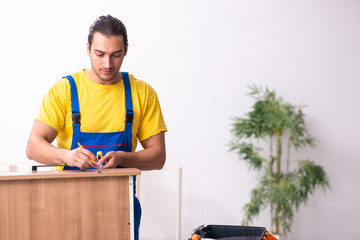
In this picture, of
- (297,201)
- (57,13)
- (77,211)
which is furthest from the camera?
(57,13)

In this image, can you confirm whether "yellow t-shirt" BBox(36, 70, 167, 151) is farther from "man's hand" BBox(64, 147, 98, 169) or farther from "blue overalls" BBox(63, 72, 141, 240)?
"man's hand" BBox(64, 147, 98, 169)

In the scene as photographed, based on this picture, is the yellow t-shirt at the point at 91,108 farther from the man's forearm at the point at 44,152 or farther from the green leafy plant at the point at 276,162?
the green leafy plant at the point at 276,162

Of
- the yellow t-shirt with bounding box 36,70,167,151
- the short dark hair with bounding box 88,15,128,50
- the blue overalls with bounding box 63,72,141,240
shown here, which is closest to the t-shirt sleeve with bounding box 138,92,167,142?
the yellow t-shirt with bounding box 36,70,167,151

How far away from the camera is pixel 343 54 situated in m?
5.02

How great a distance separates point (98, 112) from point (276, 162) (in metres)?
3.10

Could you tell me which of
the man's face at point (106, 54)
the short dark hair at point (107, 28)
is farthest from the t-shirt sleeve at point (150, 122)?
the short dark hair at point (107, 28)

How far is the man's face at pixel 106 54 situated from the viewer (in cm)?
191

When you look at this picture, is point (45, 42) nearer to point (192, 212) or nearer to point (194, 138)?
point (194, 138)

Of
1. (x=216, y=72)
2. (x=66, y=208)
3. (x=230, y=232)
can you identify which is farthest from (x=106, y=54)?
(x=216, y=72)

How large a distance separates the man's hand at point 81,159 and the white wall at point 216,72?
127 inches

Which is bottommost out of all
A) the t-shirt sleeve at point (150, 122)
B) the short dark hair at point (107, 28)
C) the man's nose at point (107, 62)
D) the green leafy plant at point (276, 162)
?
the green leafy plant at point (276, 162)

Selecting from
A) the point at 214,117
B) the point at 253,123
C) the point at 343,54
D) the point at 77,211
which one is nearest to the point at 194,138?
the point at 214,117

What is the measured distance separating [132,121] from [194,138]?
2.99 m

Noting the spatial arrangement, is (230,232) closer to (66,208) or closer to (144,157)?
(144,157)
